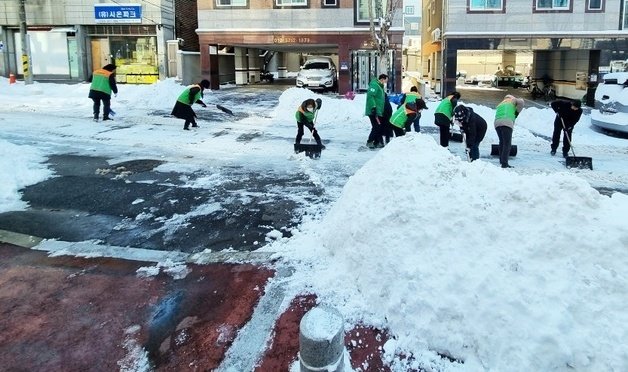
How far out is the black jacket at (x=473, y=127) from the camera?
9.07m

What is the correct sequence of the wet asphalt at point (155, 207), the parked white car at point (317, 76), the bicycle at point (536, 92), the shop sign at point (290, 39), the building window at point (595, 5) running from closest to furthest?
the wet asphalt at point (155, 207), the building window at point (595, 5), the shop sign at point (290, 39), the parked white car at point (317, 76), the bicycle at point (536, 92)

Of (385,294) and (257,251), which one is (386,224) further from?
(257,251)

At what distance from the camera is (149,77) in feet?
82.5

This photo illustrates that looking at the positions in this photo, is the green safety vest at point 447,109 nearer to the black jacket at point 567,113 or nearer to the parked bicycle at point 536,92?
the black jacket at point 567,113

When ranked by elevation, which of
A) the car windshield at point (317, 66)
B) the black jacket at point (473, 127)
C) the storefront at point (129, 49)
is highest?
the storefront at point (129, 49)

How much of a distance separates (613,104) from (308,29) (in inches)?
500

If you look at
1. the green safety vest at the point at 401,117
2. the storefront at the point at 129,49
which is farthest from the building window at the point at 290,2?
the green safety vest at the point at 401,117

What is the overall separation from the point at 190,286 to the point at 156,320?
56 centimetres

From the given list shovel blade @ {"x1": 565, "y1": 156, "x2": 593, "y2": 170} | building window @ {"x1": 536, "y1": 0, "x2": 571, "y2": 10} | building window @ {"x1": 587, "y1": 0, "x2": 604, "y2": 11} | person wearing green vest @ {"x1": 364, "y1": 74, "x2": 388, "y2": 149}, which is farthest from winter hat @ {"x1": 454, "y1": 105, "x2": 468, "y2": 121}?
building window @ {"x1": 587, "y1": 0, "x2": 604, "y2": 11}

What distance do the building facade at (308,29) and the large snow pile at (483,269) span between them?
17802 mm

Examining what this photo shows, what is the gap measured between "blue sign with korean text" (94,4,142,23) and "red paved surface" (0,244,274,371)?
21475 mm

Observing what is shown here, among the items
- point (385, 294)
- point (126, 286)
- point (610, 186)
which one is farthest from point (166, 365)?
point (610, 186)

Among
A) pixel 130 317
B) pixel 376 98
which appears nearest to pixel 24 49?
pixel 376 98

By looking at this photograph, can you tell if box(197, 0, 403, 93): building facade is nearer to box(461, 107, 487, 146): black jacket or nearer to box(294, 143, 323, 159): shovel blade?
box(294, 143, 323, 159): shovel blade
